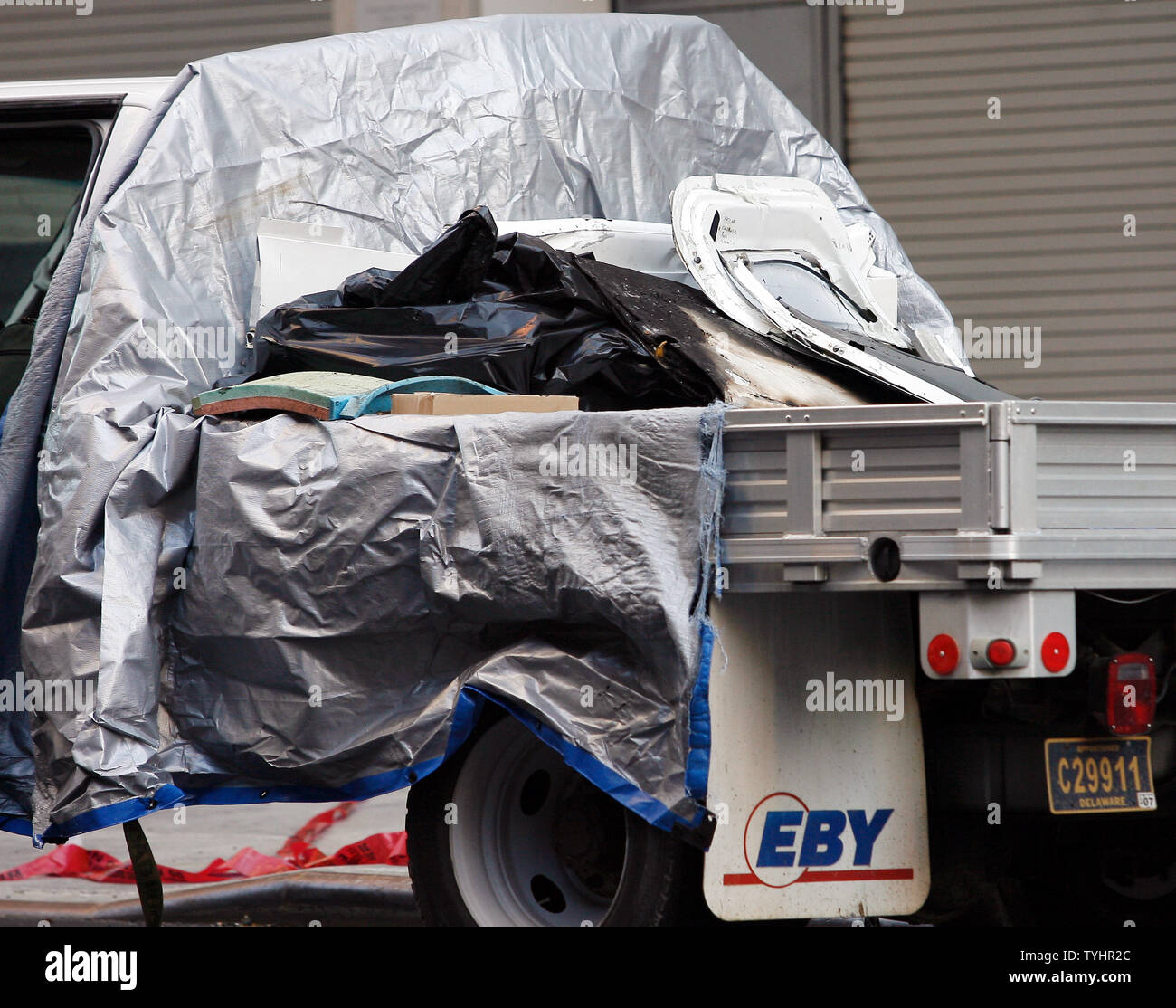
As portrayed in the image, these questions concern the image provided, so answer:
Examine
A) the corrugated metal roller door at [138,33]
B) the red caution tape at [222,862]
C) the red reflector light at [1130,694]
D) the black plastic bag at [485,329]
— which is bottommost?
the red caution tape at [222,862]

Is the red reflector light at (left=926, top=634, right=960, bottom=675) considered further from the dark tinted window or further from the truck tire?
the dark tinted window

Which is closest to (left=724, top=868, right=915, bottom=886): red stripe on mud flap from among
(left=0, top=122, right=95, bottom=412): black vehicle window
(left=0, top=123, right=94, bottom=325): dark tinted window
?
(left=0, top=122, right=95, bottom=412): black vehicle window

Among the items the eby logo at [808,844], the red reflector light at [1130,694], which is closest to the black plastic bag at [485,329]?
the eby logo at [808,844]

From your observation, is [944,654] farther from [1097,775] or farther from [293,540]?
[293,540]

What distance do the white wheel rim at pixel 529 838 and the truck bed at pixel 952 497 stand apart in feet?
2.39

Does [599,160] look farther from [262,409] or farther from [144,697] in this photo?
[144,697]

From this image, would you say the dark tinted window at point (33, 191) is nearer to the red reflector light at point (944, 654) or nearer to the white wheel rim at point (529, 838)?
the white wheel rim at point (529, 838)

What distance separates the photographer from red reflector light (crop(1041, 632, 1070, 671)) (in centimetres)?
331

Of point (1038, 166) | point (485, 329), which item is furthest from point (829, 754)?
point (1038, 166)

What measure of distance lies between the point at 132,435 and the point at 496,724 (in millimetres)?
1329

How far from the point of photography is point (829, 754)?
3.66 m

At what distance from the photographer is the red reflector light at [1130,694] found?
3.54 meters
